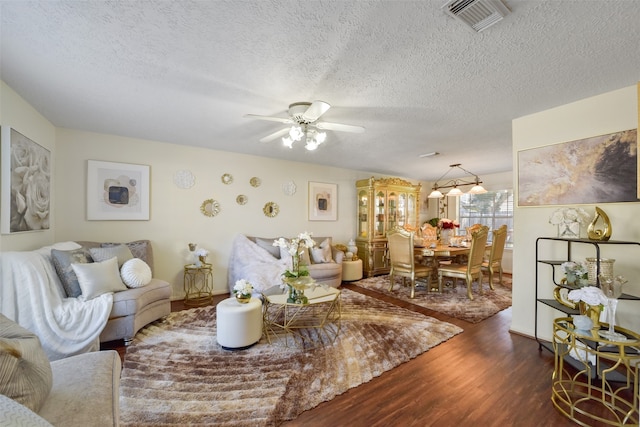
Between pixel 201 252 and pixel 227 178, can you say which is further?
pixel 227 178

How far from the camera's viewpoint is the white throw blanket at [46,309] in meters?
2.00

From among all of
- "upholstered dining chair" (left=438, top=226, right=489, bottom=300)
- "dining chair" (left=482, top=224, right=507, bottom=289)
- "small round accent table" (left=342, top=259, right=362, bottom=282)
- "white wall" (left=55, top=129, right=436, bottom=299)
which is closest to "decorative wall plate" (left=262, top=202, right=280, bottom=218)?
"white wall" (left=55, top=129, right=436, bottom=299)

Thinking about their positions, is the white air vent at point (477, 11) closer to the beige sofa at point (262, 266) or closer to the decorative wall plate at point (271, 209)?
the beige sofa at point (262, 266)

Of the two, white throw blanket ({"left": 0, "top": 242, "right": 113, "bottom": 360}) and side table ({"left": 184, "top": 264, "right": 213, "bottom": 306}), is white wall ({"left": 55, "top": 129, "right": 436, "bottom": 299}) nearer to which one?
side table ({"left": 184, "top": 264, "right": 213, "bottom": 306})

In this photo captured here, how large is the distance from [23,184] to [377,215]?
5173 millimetres

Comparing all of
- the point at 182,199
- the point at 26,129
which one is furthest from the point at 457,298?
the point at 26,129

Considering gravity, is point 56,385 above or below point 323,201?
below

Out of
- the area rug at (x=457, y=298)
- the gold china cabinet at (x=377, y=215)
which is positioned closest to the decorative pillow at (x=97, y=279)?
the area rug at (x=457, y=298)

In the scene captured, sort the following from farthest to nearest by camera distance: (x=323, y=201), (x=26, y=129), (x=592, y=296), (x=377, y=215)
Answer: (x=377, y=215), (x=323, y=201), (x=26, y=129), (x=592, y=296)

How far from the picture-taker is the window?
19.1ft

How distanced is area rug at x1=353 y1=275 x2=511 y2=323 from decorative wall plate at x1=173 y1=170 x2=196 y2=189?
3369 millimetres

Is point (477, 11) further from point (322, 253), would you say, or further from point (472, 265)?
point (322, 253)

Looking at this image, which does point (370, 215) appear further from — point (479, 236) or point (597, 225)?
point (597, 225)

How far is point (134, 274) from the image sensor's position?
271 cm
